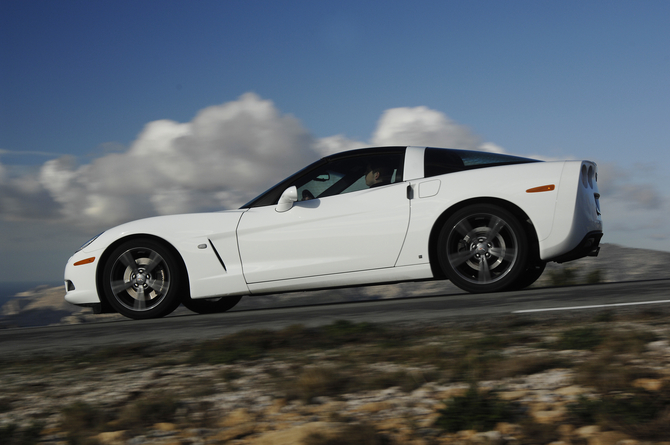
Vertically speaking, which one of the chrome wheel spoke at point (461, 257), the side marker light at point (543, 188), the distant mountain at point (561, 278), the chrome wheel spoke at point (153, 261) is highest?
the side marker light at point (543, 188)

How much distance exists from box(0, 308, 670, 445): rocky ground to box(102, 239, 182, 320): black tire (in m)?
2.11

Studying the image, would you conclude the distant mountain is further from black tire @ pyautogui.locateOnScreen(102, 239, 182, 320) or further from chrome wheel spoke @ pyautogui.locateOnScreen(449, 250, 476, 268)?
chrome wheel spoke @ pyautogui.locateOnScreen(449, 250, 476, 268)

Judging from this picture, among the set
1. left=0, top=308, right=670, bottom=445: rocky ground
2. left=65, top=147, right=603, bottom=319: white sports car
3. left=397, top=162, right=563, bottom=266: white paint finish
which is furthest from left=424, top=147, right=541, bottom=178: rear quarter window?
left=0, top=308, right=670, bottom=445: rocky ground

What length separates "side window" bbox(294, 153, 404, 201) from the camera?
19.5ft

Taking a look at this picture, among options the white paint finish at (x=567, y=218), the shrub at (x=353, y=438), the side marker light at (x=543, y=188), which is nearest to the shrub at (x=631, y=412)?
the shrub at (x=353, y=438)

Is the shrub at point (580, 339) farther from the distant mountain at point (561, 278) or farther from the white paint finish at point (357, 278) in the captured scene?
the distant mountain at point (561, 278)

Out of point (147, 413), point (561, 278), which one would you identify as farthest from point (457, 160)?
point (561, 278)

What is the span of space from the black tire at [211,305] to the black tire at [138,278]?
0.94 meters

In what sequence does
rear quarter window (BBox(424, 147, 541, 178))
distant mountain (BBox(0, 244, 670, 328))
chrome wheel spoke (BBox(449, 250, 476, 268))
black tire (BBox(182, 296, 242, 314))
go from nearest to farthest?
chrome wheel spoke (BBox(449, 250, 476, 268))
rear quarter window (BBox(424, 147, 541, 178))
black tire (BBox(182, 296, 242, 314))
distant mountain (BBox(0, 244, 670, 328))

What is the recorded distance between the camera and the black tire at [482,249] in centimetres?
553

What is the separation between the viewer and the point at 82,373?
11.9 ft

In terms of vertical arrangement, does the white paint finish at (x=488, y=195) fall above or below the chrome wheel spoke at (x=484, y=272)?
above

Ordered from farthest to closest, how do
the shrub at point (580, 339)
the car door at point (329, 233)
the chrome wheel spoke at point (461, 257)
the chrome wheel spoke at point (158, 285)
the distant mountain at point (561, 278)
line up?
1. the distant mountain at point (561, 278)
2. the chrome wheel spoke at point (158, 285)
3. the car door at point (329, 233)
4. the chrome wheel spoke at point (461, 257)
5. the shrub at point (580, 339)

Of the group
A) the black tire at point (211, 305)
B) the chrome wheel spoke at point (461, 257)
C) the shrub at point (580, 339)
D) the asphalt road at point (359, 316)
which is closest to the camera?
the shrub at point (580, 339)
